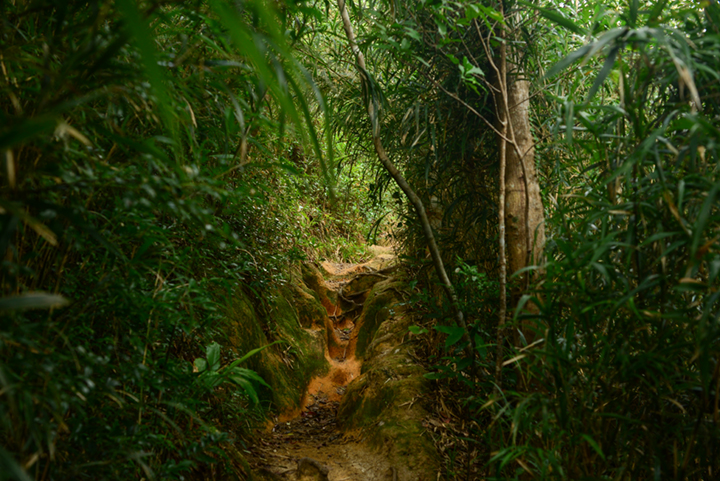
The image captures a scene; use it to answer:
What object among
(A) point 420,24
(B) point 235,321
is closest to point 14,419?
(B) point 235,321

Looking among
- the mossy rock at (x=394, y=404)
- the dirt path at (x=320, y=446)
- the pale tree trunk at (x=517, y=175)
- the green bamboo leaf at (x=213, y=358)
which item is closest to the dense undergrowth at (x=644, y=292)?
the pale tree trunk at (x=517, y=175)

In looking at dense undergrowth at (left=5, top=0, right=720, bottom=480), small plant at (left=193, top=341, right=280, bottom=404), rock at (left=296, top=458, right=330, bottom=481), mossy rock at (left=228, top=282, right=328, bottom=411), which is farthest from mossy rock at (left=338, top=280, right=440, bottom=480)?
small plant at (left=193, top=341, right=280, bottom=404)

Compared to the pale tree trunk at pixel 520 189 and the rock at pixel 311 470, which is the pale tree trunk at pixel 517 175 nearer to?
the pale tree trunk at pixel 520 189

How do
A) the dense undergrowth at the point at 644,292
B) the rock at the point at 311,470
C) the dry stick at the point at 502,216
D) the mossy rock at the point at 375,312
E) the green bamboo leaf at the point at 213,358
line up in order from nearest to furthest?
1. the dense undergrowth at the point at 644,292
2. the green bamboo leaf at the point at 213,358
3. the dry stick at the point at 502,216
4. the rock at the point at 311,470
5. the mossy rock at the point at 375,312

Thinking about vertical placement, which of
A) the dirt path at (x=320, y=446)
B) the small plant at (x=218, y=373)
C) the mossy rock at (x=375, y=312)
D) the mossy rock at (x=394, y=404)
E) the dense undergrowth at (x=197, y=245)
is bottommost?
the dirt path at (x=320, y=446)

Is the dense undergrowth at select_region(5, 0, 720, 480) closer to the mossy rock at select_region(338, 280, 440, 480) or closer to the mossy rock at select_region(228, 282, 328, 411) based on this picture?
the mossy rock at select_region(338, 280, 440, 480)

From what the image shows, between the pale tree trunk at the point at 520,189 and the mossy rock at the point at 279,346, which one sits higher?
the pale tree trunk at the point at 520,189

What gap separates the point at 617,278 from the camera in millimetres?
1030

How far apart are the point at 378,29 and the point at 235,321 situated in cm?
184

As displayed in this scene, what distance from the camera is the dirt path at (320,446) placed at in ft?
7.20

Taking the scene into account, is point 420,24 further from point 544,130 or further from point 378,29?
point 544,130

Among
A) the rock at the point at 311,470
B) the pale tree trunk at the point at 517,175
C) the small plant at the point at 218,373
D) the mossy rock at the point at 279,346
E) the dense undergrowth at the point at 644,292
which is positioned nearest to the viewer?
the dense undergrowth at the point at 644,292

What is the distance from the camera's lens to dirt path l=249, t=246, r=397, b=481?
86.4 inches

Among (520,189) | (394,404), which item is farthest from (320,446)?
(520,189)
